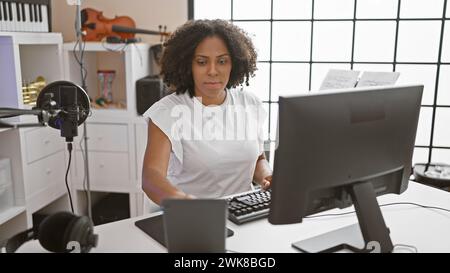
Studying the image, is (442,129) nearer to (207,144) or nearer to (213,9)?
(213,9)

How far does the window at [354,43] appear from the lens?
3.05 metres

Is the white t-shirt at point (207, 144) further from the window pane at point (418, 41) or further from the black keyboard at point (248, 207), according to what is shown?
the window pane at point (418, 41)

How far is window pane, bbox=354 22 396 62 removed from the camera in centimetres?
310

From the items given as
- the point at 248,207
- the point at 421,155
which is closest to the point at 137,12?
the point at 248,207

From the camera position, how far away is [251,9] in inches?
128

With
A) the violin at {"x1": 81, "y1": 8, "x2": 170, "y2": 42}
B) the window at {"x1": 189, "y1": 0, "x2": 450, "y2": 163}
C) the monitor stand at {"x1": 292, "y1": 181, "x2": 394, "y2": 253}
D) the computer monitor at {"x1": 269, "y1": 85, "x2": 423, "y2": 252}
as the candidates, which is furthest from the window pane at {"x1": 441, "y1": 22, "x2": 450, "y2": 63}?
the monitor stand at {"x1": 292, "y1": 181, "x2": 394, "y2": 253}

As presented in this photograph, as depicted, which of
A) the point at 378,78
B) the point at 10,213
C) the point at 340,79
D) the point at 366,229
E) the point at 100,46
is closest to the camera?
the point at 366,229

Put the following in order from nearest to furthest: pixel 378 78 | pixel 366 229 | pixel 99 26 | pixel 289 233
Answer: pixel 366 229, pixel 289 233, pixel 378 78, pixel 99 26

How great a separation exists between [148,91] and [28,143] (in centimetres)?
82

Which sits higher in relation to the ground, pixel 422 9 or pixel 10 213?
pixel 422 9

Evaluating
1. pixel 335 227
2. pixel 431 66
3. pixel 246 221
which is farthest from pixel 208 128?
pixel 431 66

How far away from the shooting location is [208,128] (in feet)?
5.88

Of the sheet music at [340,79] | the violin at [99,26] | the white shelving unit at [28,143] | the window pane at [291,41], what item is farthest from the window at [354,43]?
the white shelving unit at [28,143]

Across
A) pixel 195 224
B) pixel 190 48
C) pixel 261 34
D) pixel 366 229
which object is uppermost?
pixel 261 34
